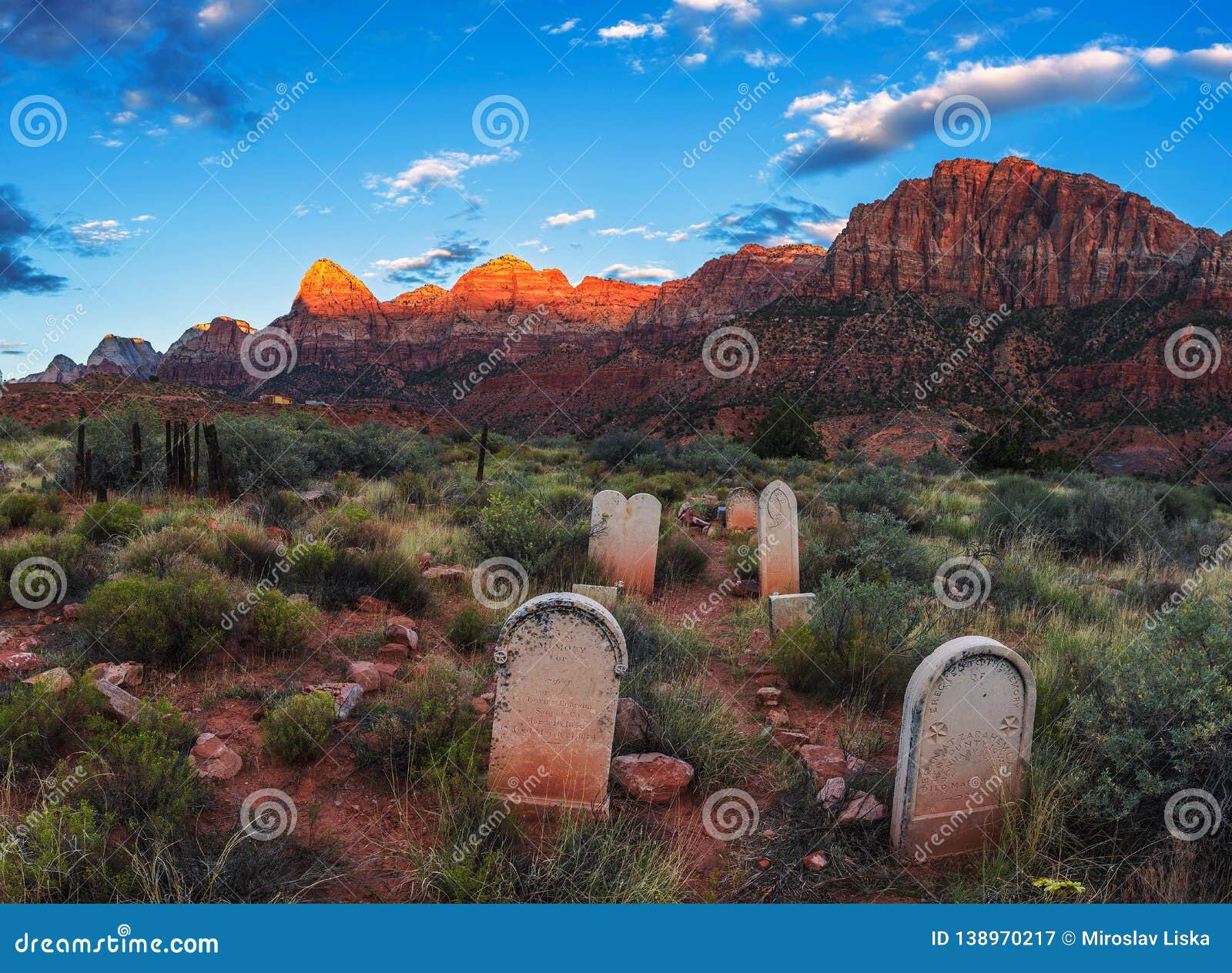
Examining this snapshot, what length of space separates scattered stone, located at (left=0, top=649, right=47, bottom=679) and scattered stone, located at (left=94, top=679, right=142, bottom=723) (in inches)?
39.5

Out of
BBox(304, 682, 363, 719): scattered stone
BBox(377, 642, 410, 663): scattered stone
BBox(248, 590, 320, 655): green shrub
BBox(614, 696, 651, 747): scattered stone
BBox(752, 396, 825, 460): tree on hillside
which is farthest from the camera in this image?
BBox(752, 396, 825, 460): tree on hillside

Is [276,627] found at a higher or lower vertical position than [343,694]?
higher

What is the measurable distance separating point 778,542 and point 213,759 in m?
6.60

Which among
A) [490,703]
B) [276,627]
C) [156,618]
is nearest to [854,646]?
[490,703]

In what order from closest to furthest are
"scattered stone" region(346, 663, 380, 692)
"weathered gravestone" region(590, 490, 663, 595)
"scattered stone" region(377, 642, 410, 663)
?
"scattered stone" region(346, 663, 380, 692), "scattered stone" region(377, 642, 410, 663), "weathered gravestone" region(590, 490, 663, 595)

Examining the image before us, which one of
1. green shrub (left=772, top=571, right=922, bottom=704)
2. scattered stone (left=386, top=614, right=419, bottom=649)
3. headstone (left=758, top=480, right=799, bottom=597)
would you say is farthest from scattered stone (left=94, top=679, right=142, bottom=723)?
headstone (left=758, top=480, right=799, bottom=597)

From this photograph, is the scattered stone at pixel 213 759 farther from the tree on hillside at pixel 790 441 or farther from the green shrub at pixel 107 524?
the tree on hillside at pixel 790 441

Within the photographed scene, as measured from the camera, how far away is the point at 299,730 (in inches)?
174

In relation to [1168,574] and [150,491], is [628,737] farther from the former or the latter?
[150,491]

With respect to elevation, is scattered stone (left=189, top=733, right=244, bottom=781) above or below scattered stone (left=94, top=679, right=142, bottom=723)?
below

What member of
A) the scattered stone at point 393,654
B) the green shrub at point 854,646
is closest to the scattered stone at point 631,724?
the green shrub at point 854,646

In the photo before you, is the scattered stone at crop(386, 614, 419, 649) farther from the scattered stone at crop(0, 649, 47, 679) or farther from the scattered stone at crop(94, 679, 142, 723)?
the scattered stone at crop(0, 649, 47, 679)

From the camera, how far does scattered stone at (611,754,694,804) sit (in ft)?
14.0

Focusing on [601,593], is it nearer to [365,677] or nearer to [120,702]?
[365,677]
